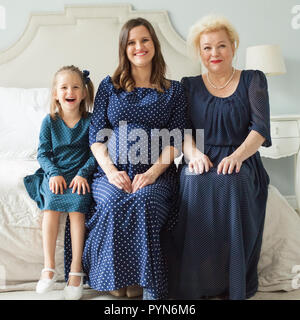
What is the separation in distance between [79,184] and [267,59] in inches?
74.7

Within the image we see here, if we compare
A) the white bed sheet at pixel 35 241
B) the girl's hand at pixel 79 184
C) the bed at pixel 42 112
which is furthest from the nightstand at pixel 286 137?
the girl's hand at pixel 79 184

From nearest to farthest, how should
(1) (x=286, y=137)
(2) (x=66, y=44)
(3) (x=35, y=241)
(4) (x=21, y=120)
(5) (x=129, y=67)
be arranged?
1. (3) (x=35, y=241)
2. (5) (x=129, y=67)
3. (4) (x=21, y=120)
4. (1) (x=286, y=137)
5. (2) (x=66, y=44)

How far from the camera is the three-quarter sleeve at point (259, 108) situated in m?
1.73

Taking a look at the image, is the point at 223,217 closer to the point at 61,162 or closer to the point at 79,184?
the point at 79,184

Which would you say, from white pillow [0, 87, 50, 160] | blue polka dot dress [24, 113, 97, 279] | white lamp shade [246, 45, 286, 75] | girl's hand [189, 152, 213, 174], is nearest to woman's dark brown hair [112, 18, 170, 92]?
blue polka dot dress [24, 113, 97, 279]

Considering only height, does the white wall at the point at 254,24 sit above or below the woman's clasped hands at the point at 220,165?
above

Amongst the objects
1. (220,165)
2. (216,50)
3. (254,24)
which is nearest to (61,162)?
(220,165)

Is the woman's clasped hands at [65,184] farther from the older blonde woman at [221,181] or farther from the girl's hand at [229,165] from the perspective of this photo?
the girl's hand at [229,165]

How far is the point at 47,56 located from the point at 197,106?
5.60 ft

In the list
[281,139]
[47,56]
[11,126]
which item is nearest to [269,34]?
[281,139]

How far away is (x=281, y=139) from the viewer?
2.86 m

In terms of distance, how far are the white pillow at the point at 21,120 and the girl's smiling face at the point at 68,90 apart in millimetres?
542

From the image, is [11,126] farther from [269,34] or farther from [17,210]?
[269,34]

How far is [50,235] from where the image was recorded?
166 centimetres
